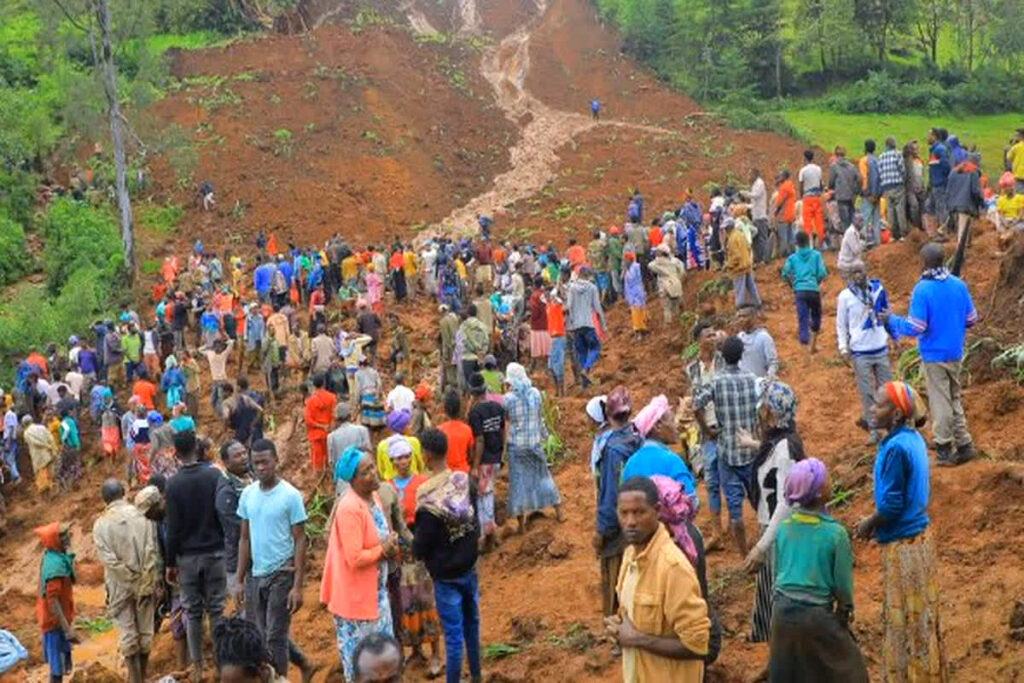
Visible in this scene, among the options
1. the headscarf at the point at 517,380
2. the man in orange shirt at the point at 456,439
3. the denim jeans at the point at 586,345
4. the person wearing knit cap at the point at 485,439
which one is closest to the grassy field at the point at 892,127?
the denim jeans at the point at 586,345

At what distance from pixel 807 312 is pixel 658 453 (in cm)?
758

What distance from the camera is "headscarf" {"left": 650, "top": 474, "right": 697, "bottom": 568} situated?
502cm

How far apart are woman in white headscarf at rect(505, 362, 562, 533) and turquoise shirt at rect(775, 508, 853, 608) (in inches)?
195

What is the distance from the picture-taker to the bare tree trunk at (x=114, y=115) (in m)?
27.6

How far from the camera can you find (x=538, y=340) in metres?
16.0

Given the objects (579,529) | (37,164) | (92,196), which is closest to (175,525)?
(579,529)

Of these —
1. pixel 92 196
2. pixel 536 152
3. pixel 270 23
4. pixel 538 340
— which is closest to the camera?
pixel 538 340

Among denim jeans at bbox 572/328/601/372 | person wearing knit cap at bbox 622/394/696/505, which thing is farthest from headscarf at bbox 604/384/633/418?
denim jeans at bbox 572/328/601/372

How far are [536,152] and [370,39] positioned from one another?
32.7 ft

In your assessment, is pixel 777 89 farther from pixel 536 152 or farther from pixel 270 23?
pixel 270 23

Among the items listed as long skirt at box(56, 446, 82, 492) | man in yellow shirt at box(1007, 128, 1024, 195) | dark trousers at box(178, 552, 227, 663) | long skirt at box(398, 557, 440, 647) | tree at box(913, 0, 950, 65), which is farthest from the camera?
tree at box(913, 0, 950, 65)

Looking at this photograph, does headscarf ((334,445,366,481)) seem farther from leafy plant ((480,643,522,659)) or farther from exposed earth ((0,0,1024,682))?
leafy plant ((480,643,522,659))

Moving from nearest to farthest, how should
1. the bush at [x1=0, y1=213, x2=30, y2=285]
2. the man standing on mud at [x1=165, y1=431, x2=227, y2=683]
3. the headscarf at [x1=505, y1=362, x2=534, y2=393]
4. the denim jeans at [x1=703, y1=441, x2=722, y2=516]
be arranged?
the man standing on mud at [x1=165, y1=431, x2=227, y2=683], the denim jeans at [x1=703, y1=441, x2=722, y2=516], the headscarf at [x1=505, y1=362, x2=534, y2=393], the bush at [x1=0, y1=213, x2=30, y2=285]

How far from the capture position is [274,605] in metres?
7.10
